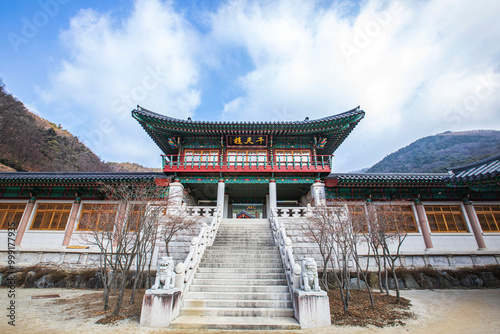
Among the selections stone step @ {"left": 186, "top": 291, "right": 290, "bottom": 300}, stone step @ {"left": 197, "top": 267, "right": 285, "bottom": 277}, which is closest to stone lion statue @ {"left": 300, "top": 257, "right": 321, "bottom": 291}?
stone step @ {"left": 186, "top": 291, "right": 290, "bottom": 300}

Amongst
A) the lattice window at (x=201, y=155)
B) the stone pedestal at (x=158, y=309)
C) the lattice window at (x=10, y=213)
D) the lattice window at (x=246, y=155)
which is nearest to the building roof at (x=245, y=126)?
the lattice window at (x=201, y=155)

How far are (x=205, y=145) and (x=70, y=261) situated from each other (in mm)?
10774

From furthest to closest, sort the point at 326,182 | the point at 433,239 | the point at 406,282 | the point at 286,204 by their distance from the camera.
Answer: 1. the point at 286,204
2. the point at 326,182
3. the point at 433,239
4. the point at 406,282

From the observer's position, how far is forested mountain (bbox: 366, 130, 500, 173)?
6038cm

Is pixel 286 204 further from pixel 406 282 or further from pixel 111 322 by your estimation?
pixel 111 322

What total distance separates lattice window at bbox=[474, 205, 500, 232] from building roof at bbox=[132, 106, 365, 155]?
30.9 ft

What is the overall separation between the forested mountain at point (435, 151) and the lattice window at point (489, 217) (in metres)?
49.5

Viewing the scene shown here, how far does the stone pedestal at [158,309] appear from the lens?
5.78 metres

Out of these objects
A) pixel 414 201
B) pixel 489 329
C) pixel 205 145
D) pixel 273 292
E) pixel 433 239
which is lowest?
pixel 489 329

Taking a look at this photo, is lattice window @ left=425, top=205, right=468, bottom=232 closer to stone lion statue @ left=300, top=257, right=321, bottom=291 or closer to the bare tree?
stone lion statue @ left=300, top=257, right=321, bottom=291

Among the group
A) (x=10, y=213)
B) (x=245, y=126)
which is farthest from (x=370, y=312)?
(x=10, y=213)

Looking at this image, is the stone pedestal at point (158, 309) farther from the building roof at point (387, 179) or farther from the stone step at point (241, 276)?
the building roof at point (387, 179)

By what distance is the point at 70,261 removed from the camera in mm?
12992

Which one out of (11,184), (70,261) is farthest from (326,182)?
(11,184)
